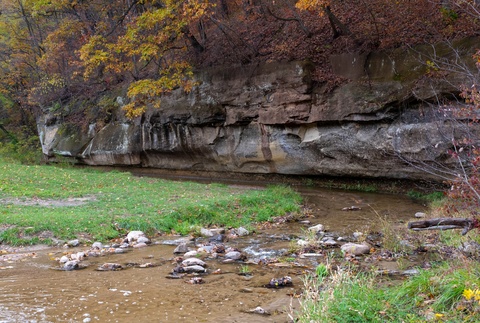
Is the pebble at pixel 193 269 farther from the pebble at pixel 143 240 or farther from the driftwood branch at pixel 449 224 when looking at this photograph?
the driftwood branch at pixel 449 224

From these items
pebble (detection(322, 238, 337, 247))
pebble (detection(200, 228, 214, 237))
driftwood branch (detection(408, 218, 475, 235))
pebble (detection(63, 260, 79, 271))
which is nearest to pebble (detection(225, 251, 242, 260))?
pebble (detection(322, 238, 337, 247))

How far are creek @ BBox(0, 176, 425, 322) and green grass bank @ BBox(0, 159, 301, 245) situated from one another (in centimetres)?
95

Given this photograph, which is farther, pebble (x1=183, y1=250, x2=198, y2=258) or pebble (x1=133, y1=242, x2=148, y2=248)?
pebble (x1=133, y1=242, x2=148, y2=248)

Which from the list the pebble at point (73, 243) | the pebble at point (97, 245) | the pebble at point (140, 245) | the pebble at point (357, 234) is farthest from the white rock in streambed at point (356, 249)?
the pebble at point (73, 243)

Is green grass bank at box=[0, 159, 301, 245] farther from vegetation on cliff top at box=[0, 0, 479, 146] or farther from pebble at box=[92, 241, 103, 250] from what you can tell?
vegetation on cliff top at box=[0, 0, 479, 146]

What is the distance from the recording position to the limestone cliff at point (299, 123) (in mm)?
15633

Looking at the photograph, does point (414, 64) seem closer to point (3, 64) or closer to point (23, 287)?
point (23, 287)

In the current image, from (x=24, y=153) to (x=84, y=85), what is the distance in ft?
27.0

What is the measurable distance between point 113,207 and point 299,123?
972 cm

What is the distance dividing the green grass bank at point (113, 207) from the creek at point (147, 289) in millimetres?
955

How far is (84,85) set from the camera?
32.9 m

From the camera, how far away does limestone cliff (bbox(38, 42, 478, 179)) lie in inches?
615

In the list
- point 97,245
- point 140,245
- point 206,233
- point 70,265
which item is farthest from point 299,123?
point 70,265

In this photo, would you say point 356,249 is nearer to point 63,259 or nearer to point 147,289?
point 147,289
